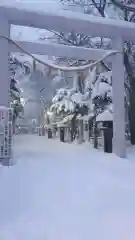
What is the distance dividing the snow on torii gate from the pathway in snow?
168cm

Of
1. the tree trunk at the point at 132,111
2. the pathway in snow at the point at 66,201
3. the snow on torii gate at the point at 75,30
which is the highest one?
the snow on torii gate at the point at 75,30

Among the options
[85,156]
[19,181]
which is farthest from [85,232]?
[85,156]

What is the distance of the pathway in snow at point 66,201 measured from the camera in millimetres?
3221

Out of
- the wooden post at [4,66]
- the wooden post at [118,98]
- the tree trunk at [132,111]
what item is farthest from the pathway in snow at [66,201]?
the tree trunk at [132,111]

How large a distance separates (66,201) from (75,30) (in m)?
4.42

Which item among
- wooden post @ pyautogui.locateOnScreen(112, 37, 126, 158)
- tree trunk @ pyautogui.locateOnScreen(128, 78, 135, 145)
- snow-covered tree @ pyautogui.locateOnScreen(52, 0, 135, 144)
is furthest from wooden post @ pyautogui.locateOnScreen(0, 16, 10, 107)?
tree trunk @ pyautogui.locateOnScreen(128, 78, 135, 145)

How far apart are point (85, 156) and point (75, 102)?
258 inches

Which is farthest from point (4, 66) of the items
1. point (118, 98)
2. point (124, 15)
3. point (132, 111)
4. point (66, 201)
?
point (124, 15)

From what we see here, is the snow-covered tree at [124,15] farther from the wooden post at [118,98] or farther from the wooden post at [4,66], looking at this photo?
the wooden post at [4,66]

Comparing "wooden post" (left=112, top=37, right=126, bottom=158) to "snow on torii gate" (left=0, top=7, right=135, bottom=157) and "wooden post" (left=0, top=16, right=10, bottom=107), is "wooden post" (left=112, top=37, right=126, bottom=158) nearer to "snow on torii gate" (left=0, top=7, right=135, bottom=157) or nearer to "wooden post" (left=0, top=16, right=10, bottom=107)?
"snow on torii gate" (left=0, top=7, right=135, bottom=157)

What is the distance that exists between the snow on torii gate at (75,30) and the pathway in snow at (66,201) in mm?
1677

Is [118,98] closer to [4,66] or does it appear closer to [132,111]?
[132,111]

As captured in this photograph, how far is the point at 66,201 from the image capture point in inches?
163

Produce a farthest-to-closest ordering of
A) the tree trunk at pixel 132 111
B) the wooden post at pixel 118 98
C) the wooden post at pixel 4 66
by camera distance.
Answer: the tree trunk at pixel 132 111 → the wooden post at pixel 118 98 → the wooden post at pixel 4 66
